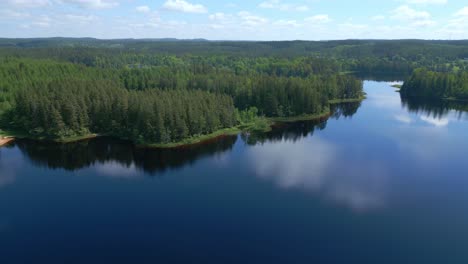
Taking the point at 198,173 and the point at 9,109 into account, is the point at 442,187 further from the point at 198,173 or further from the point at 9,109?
the point at 9,109

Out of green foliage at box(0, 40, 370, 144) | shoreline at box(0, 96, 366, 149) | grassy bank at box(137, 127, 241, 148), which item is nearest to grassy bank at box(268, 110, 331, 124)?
shoreline at box(0, 96, 366, 149)

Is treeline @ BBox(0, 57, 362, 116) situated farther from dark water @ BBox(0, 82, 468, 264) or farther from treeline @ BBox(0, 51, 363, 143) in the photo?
dark water @ BBox(0, 82, 468, 264)

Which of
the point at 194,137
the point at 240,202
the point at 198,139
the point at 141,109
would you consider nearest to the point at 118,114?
the point at 141,109

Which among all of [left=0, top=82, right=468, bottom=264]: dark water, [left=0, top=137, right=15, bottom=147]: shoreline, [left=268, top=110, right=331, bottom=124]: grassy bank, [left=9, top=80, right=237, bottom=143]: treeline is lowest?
[left=0, top=82, right=468, bottom=264]: dark water

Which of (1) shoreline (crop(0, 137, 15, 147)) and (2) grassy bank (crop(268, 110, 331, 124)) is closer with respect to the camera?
(1) shoreline (crop(0, 137, 15, 147))

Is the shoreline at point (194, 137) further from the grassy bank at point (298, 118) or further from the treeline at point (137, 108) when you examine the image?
the treeline at point (137, 108)

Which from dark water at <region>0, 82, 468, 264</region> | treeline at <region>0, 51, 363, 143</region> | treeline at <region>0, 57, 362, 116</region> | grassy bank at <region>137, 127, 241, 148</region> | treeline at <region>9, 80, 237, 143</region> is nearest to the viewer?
dark water at <region>0, 82, 468, 264</region>

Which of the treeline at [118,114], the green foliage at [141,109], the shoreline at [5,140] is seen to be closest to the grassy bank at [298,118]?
the green foliage at [141,109]

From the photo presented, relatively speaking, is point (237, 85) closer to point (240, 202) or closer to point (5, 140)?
point (5, 140)
